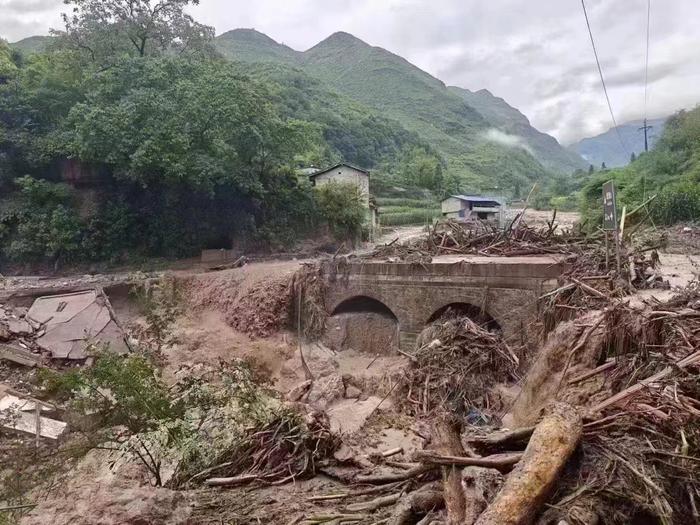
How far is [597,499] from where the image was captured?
11.3ft

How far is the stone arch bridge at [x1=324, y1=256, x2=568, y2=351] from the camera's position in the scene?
11.9 metres

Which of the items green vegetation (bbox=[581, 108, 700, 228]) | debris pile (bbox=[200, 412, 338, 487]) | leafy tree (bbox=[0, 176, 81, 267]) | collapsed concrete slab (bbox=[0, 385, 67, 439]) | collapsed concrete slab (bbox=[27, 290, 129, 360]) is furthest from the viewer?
green vegetation (bbox=[581, 108, 700, 228])

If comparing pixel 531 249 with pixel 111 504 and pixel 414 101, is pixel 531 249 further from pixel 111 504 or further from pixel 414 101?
pixel 414 101

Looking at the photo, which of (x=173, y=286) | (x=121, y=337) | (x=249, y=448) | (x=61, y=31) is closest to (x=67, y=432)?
(x=249, y=448)

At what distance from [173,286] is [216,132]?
715 cm

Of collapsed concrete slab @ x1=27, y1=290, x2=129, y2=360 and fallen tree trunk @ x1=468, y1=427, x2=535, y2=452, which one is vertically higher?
fallen tree trunk @ x1=468, y1=427, x2=535, y2=452

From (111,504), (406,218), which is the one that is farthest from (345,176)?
(111,504)

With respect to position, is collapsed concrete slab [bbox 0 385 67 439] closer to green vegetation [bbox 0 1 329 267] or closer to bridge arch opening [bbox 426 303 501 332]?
bridge arch opening [bbox 426 303 501 332]

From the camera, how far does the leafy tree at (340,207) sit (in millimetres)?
26641

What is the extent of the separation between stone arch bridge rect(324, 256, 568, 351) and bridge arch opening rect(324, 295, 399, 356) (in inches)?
1.9

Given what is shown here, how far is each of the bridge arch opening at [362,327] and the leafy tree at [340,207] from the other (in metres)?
11.4

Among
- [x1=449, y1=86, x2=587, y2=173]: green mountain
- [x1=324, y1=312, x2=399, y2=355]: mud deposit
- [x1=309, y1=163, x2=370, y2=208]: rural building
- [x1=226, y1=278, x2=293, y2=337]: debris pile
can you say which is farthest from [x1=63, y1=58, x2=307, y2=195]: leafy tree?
[x1=449, y1=86, x2=587, y2=173]: green mountain

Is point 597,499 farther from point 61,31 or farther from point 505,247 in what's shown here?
point 61,31

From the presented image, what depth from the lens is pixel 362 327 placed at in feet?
50.1
